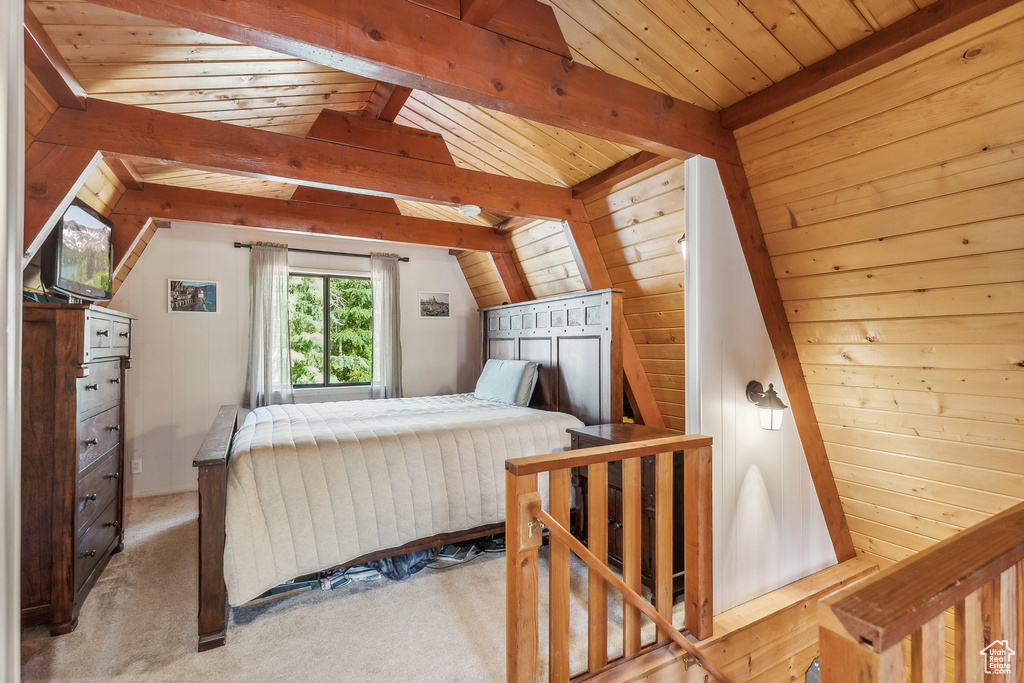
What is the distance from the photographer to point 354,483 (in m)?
2.38

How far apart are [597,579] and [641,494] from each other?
68cm

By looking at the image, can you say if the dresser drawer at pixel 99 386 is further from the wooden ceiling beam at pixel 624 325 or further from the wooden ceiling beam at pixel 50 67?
the wooden ceiling beam at pixel 624 325

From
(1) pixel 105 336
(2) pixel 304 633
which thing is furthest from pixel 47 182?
(2) pixel 304 633

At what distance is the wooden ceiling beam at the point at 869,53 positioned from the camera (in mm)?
1438

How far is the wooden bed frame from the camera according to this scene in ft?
6.50

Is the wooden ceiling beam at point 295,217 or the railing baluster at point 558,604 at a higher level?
the wooden ceiling beam at point 295,217

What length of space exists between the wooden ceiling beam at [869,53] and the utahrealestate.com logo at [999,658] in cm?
170

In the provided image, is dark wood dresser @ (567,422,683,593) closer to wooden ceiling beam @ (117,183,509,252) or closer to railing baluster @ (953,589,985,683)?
railing baluster @ (953,589,985,683)

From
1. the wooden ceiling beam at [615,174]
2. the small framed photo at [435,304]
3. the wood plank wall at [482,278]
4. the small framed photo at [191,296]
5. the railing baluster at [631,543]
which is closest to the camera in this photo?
the railing baluster at [631,543]

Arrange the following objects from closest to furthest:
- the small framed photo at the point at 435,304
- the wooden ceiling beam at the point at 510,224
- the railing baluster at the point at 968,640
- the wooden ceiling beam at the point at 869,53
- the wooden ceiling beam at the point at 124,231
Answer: the railing baluster at the point at 968,640 < the wooden ceiling beam at the point at 869,53 < the wooden ceiling beam at the point at 124,231 < the wooden ceiling beam at the point at 510,224 < the small framed photo at the point at 435,304

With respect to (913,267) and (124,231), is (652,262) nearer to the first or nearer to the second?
(913,267)

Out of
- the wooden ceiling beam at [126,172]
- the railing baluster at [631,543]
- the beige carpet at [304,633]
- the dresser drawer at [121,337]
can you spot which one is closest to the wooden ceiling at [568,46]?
the wooden ceiling beam at [126,172]

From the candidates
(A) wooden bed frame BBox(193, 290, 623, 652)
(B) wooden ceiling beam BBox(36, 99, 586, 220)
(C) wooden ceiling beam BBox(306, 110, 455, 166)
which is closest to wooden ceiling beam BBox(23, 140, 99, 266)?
(B) wooden ceiling beam BBox(36, 99, 586, 220)

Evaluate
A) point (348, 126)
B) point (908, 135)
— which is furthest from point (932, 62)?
point (348, 126)
